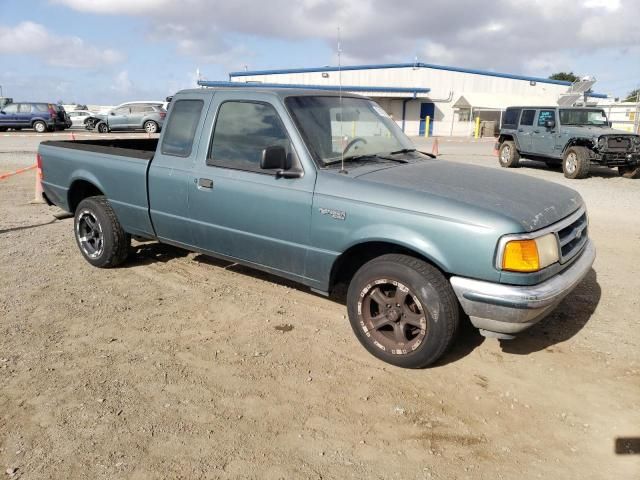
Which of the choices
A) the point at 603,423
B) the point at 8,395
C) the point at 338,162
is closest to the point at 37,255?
the point at 8,395

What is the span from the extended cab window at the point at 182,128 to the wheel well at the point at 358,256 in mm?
1742

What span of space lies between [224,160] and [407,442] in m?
2.60

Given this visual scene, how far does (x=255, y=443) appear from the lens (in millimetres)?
2662

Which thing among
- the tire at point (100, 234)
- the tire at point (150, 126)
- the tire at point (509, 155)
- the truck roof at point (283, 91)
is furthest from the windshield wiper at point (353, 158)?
the tire at point (150, 126)

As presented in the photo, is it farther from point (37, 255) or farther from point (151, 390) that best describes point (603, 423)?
point (37, 255)

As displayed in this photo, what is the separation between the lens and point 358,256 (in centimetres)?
372

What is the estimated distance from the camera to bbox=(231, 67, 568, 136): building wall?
4231cm

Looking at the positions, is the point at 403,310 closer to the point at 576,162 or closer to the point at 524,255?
the point at 524,255

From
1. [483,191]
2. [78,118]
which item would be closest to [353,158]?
[483,191]

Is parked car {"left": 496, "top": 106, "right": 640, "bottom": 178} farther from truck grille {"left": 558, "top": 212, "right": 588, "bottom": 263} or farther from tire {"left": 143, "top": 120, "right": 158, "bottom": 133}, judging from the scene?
tire {"left": 143, "top": 120, "right": 158, "bottom": 133}

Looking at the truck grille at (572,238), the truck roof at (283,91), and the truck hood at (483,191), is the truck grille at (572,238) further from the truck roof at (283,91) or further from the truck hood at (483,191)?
the truck roof at (283,91)

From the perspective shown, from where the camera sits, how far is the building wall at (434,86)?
42312 mm

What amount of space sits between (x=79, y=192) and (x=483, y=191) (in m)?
4.42


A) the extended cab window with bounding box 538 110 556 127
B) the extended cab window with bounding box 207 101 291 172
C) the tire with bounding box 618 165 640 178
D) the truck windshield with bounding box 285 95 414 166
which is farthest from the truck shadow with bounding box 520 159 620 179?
the extended cab window with bounding box 207 101 291 172
